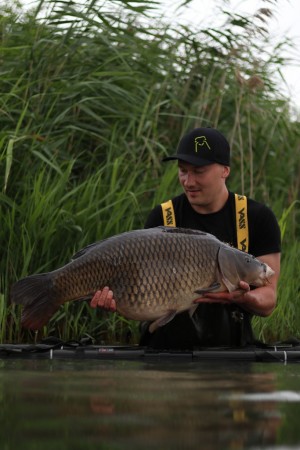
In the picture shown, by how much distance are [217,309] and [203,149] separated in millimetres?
828

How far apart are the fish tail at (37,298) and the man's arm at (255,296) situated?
0.67m

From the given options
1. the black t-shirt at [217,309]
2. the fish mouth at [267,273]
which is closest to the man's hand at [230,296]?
the fish mouth at [267,273]

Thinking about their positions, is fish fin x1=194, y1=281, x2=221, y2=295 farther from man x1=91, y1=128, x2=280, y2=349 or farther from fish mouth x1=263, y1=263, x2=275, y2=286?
man x1=91, y1=128, x2=280, y2=349

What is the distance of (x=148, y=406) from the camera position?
148 inches

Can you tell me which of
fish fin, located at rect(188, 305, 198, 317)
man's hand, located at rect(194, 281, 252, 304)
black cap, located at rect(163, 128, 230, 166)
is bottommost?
fish fin, located at rect(188, 305, 198, 317)

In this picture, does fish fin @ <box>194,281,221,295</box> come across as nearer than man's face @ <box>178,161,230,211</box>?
Yes

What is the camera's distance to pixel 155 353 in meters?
A: 5.62

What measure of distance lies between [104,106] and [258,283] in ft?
10.2

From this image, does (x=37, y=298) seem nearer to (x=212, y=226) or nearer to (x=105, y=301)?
(x=105, y=301)

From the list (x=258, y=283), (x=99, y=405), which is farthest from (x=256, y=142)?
(x=99, y=405)

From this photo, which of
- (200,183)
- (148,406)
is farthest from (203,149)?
(148,406)

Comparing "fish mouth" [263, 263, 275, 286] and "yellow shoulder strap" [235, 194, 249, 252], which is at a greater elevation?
"yellow shoulder strap" [235, 194, 249, 252]

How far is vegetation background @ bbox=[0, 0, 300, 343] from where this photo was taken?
7051mm

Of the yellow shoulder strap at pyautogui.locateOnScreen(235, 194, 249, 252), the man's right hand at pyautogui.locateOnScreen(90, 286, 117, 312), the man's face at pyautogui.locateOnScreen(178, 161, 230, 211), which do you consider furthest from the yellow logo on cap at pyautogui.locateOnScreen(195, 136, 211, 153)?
the man's right hand at pyautogui.locateOnScreen(90, 286, 117, 312)
